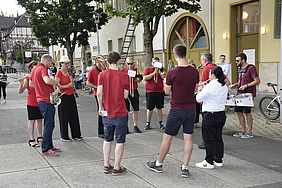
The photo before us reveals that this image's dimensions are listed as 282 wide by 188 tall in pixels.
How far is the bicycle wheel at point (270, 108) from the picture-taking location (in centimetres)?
913

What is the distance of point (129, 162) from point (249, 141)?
9.26 feet

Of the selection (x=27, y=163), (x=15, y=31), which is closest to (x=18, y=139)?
(x=27, y=163)

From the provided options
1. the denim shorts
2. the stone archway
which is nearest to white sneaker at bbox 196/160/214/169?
the denim shorts

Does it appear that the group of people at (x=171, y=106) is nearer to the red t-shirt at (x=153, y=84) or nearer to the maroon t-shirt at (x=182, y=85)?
the maroon t-shirt at (x=182, y=85)

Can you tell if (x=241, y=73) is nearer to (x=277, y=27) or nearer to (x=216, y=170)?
(x=216, y=170)

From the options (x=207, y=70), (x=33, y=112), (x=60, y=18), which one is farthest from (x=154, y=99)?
(x=60, y=18)

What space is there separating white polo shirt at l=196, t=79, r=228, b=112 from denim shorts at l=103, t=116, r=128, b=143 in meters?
1.19

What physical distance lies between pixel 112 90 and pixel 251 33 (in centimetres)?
1172

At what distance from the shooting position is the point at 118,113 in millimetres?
4957

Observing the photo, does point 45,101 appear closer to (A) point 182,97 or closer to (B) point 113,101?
(B) point 113,101

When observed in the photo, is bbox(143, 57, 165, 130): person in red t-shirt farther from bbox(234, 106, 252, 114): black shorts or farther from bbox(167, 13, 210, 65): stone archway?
bbox(167, 13, 210, 65): stone archway

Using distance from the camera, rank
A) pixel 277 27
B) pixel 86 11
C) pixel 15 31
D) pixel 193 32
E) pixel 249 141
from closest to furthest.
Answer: pixel 249 141
pixel 277 27
pixel 193 32
pixel 86 11
pixel 15 31

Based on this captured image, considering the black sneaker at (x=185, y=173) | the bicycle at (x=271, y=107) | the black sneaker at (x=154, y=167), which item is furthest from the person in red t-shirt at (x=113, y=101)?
the bicycle at (x=271, y=107)

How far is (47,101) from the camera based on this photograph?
6.05 m
